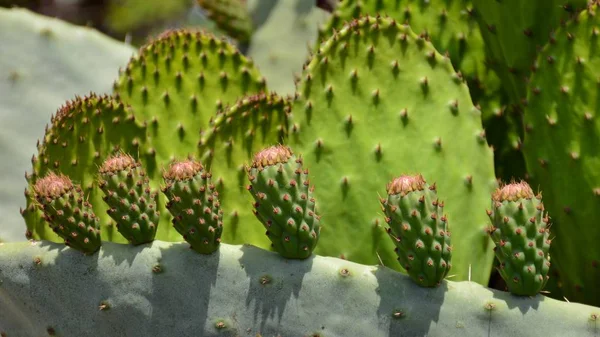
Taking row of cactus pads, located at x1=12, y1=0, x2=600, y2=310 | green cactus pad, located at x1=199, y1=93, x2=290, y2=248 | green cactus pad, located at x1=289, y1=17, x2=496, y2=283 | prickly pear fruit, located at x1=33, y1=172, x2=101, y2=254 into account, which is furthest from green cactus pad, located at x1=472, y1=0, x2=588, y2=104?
prickly pear fruit, located at x1=33, y1=172, x2=101, y2=254

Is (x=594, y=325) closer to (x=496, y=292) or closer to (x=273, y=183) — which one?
(x=496, y=292)

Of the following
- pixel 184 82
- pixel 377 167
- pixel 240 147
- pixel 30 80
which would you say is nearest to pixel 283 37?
pixel 30 80

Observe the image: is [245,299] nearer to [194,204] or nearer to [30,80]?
[194,204]

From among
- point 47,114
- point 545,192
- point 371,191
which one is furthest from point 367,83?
point 47,114

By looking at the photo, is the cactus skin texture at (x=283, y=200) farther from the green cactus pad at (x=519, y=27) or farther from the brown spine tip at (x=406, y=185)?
the green cactus pad at (x=519, y=27)

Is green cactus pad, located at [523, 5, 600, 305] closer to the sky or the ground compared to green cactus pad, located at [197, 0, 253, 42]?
closer to the sky

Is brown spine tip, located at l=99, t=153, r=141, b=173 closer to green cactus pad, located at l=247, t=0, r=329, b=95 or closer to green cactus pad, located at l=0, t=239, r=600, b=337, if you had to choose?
green cactus pad, located at l=0, t=239, r=600, b=337
